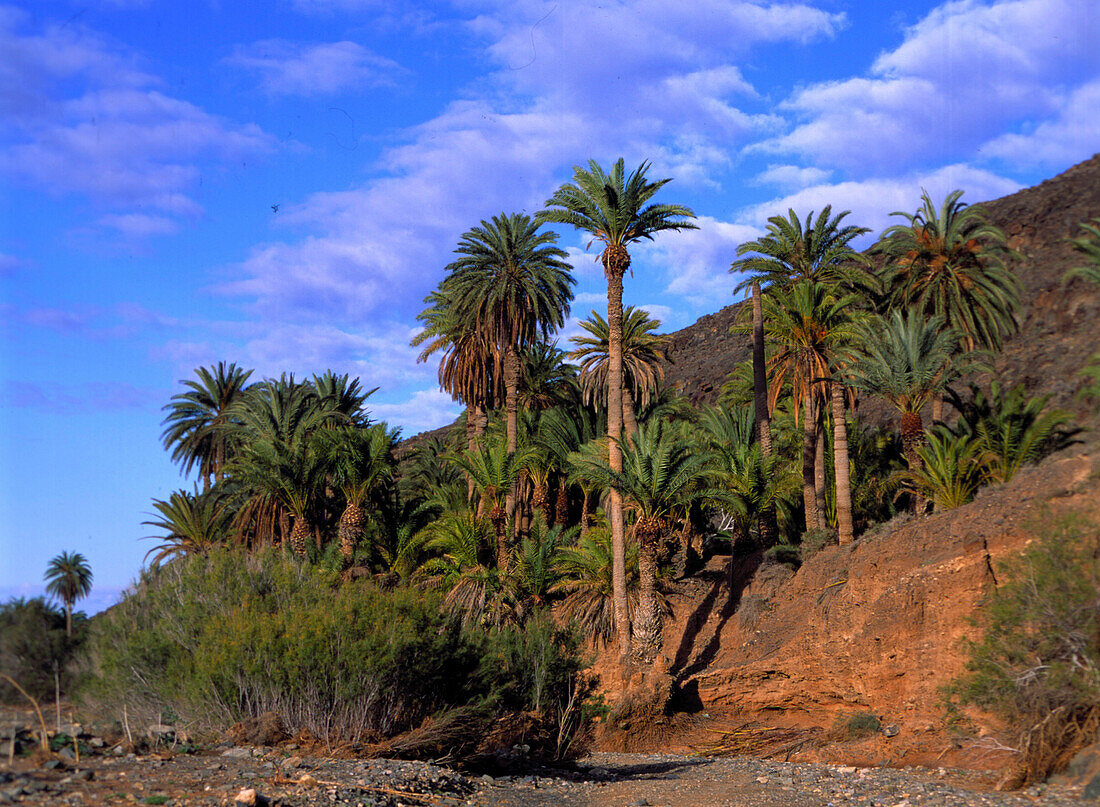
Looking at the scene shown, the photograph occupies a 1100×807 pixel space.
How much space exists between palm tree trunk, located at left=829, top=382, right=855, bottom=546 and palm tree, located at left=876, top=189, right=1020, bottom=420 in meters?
4.28

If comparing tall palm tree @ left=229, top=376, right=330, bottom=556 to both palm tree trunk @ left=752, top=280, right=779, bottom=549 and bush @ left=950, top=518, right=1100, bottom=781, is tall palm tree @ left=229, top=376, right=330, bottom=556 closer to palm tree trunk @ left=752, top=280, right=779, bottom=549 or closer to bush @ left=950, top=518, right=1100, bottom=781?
palm tree trunk @ left=752, top=280, right=779, bottom=549

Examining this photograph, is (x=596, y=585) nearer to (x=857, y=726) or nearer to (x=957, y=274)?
(x=857, y=726)

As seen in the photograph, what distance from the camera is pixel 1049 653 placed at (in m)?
15.0

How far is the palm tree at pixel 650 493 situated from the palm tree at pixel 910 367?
6.27 m

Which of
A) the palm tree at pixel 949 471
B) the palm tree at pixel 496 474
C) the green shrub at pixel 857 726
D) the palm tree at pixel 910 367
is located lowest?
the green shrub at pixel 857 726

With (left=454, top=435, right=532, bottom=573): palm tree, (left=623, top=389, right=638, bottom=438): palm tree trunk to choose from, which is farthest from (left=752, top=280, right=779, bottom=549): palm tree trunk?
(left=454, top=435, right=532, bottom=573): palm tree

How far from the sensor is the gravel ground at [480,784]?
35.4ft

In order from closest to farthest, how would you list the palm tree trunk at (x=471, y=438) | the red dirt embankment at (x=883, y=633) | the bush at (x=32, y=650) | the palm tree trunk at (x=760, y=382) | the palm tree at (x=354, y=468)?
the bush at (x=32, y=650) → the red dirt embankment at (x=883, y=633) → the palm tree trunk at (x=760, y=382) → the palm tree at (x=354, y=468) → the palm tree trunk at (x=471, y=438)

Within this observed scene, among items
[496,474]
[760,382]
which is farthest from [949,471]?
[496,474]

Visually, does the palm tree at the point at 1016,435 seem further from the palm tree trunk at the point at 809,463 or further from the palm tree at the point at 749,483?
the palm tree at the point at 749,483

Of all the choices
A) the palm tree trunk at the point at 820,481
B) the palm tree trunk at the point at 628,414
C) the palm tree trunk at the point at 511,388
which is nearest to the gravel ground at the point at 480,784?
the palm tree trunk at the point at 820,481

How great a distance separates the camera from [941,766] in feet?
63.6

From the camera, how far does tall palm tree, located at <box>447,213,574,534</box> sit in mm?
38094

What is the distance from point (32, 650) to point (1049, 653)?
17823 millimetres
